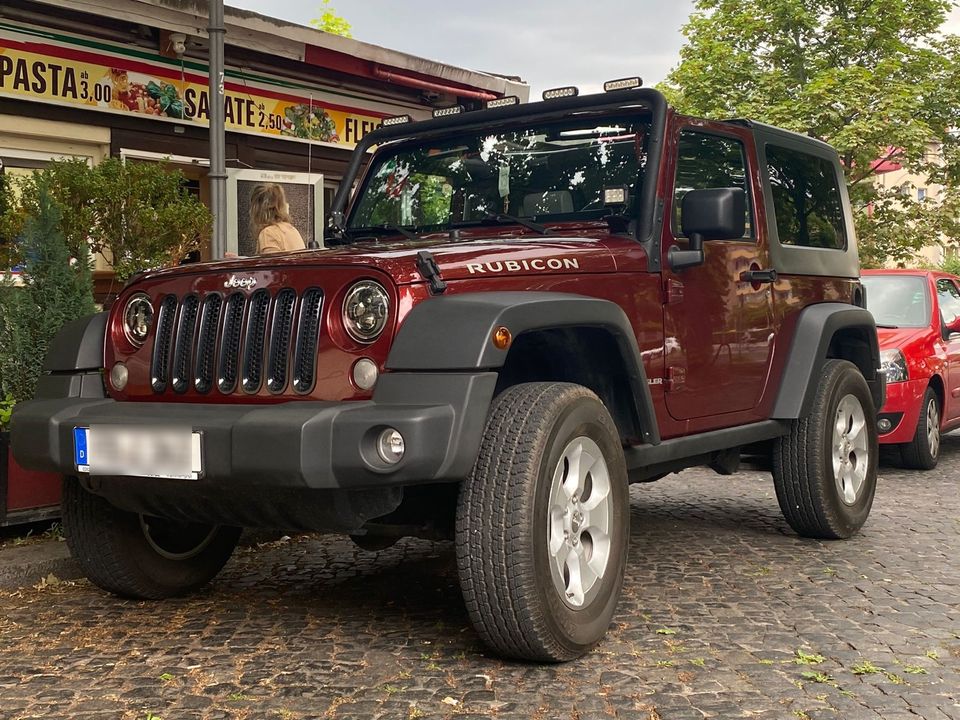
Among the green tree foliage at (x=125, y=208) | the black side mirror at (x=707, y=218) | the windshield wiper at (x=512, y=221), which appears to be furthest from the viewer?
the green tree foliage at (x=125, y=208)

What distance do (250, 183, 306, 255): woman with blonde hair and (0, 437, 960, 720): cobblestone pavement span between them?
336 centimetres

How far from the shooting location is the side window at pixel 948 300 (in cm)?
990

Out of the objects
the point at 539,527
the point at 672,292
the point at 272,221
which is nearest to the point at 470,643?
the point at 539,527

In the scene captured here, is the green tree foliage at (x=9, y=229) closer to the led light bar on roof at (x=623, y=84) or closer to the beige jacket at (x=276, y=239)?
the beige jacket at (x=276, y=239)

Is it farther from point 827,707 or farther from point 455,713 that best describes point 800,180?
point 455,713

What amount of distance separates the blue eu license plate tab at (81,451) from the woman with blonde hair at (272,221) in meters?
5.00

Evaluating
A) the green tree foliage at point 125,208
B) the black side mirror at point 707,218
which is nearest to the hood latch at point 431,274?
the black side mirror at point 707,218

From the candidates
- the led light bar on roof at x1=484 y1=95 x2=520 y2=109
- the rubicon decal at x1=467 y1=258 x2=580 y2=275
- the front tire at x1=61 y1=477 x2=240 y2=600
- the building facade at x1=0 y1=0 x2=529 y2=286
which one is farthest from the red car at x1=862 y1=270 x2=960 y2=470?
the building facade at x1=0 y1=0 x2=529 y2=286

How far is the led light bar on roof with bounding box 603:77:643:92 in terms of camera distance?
16.2ft

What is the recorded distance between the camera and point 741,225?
474cm

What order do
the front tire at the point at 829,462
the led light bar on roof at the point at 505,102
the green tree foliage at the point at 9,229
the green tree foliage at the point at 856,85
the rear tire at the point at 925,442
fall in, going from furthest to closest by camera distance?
1. the green tree foliage at the point at 856,85
2. the rear tire at the point at 925,442
3. the green tree foliage at the point at 9,229
4. the front tire at the point at 829,462
5. the led light bar on roof at the point at 505,102

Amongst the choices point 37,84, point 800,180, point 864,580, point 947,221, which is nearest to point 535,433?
point 864,580

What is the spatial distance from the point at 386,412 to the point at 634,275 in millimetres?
1470

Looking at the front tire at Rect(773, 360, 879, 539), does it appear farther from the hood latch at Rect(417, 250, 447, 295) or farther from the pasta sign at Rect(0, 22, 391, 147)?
the pasta sign at Rect(0, 22, 391, 147)
